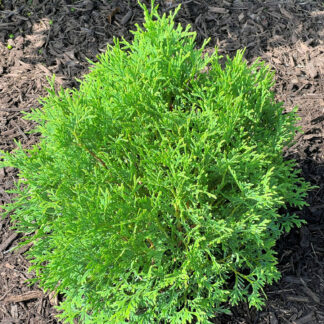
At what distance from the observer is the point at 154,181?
2834mm

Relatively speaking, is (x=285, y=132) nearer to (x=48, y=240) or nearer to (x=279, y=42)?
(x=48, y=240)

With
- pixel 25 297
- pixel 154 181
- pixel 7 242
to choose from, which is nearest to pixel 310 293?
pixel 154 181

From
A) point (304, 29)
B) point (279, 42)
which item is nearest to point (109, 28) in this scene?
point (279, 42)

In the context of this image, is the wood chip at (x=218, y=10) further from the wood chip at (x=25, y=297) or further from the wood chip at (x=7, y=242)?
the wood chip at (x=25, y=297)

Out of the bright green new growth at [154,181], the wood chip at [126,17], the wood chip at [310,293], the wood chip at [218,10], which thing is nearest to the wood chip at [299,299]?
the wood chip at [310,293]

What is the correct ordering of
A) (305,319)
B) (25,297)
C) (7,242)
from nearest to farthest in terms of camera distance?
(305,319), (25,297), (7,242)

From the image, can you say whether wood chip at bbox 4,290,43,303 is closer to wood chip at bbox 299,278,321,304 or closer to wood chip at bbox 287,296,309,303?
wood chip at bbox 287,296,309,303

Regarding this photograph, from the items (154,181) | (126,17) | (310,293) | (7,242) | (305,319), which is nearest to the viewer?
(154,181)

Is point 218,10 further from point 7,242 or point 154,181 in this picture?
point 7,242

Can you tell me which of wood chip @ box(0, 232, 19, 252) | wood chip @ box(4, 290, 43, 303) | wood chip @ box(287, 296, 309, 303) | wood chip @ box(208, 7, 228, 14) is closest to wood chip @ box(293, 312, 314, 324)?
wood chip @ box(287, 296, 309, 303)

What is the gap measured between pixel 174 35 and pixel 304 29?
3.54 metres

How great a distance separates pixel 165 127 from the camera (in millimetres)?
3023

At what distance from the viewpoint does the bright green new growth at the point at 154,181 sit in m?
2.79

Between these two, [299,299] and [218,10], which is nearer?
[299,299]
